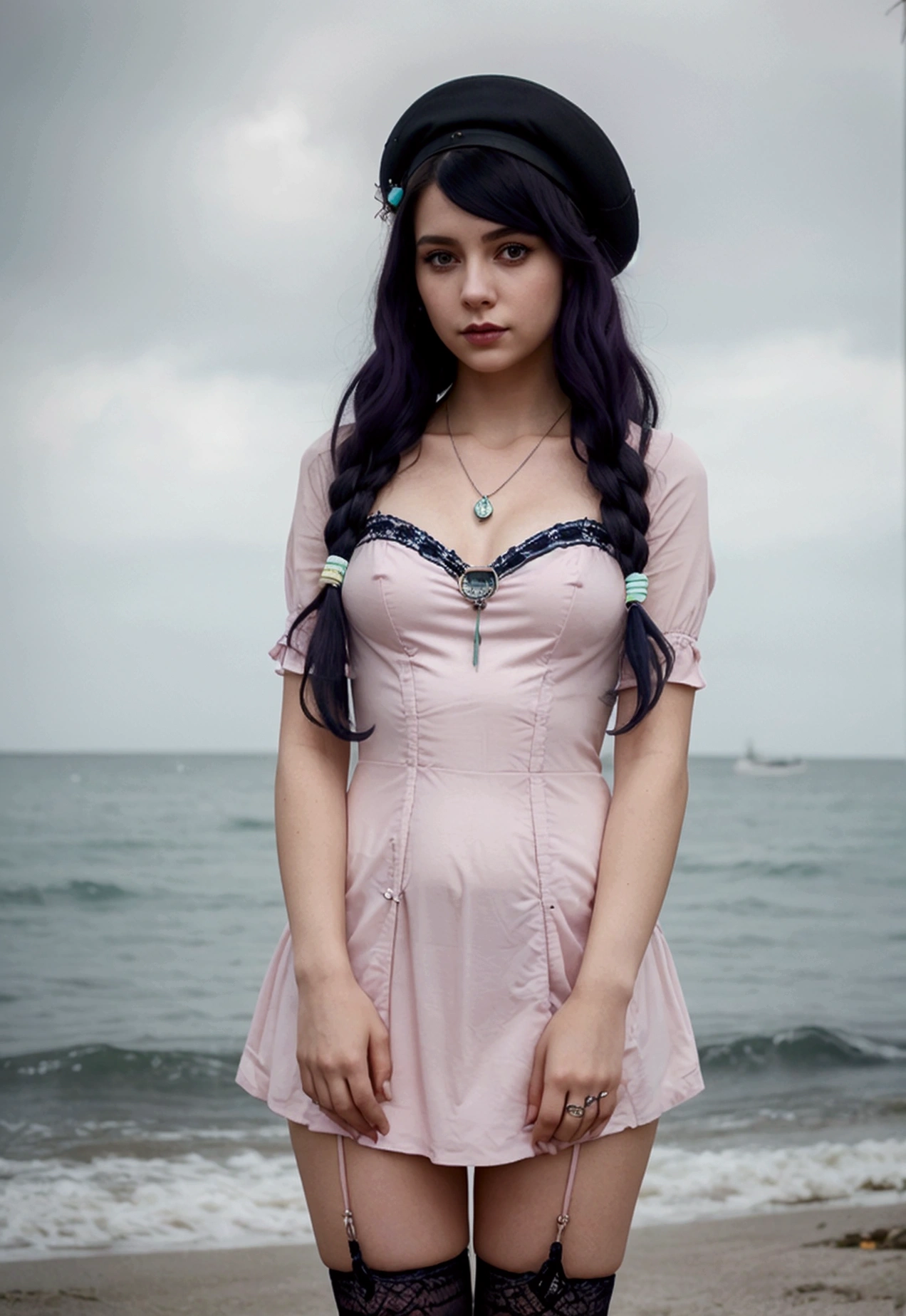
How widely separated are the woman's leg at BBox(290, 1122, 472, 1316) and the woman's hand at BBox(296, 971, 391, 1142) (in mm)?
45

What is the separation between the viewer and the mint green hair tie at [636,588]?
1.57 meters

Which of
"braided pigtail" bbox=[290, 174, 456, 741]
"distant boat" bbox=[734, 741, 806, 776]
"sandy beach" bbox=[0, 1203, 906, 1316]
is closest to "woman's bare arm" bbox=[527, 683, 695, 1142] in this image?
"braided pigtail" bbox=[290, 174, 456, 741]

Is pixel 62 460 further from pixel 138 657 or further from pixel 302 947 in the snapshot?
pixel 302 947

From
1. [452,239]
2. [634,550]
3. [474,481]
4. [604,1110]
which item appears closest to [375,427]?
[474,481]

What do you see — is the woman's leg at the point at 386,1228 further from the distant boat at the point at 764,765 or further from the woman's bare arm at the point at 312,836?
the distant boat at the point at 764,765

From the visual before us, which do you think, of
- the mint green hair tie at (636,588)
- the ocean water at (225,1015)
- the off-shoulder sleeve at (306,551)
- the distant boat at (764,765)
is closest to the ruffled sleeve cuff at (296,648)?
the off-shoulder sleeve at (306,551)

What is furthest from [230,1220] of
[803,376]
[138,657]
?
[803,376]

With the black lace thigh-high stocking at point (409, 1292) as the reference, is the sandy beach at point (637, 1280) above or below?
below

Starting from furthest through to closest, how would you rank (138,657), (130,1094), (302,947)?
1. (138,657)
2. (130,1094)
3. (302,947)

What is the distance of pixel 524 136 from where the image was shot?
1.56 meters

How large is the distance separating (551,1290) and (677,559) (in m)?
0.85

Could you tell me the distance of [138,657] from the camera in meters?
9.66

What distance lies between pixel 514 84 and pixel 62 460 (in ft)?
21.7

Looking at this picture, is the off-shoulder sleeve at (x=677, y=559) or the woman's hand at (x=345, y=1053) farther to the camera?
the off-shoulder sleeve at (x=677, y=559)
